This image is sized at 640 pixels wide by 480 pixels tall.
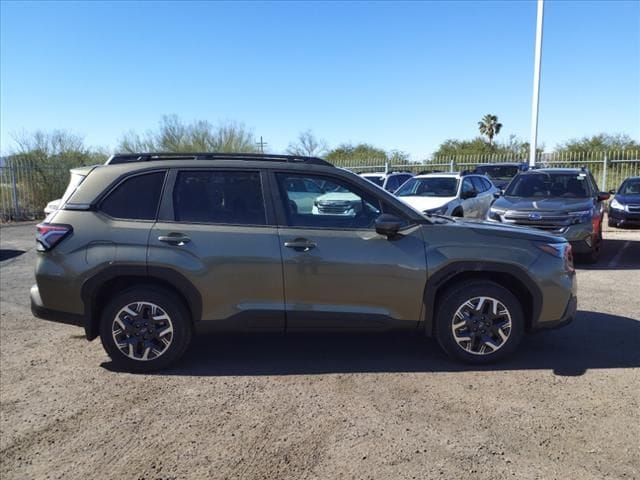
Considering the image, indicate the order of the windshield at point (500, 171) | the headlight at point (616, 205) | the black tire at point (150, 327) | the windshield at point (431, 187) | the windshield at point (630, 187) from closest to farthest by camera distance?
the black tire at point (150, 327) → the windshield at point (431, 187) → the headlight at point (616, 205) → the windshield at point (630, 187) → the windshield at point (500, 171)

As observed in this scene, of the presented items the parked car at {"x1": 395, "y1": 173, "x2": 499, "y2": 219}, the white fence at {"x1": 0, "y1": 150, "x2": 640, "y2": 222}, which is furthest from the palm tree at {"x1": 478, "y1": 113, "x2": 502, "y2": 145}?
the parked car at {"x1": 395, "y1": 173, "x2": 499, "y2": 219}

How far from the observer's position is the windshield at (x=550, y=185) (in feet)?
34.5

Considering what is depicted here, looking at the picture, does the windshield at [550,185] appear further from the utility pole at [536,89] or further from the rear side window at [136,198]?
the utility pole at [536,89]

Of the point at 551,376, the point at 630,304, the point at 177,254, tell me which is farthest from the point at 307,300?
the point at 630,304

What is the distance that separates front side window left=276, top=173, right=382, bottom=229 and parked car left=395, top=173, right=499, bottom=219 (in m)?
6.85

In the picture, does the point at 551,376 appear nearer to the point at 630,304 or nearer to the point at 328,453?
the point at 328,453

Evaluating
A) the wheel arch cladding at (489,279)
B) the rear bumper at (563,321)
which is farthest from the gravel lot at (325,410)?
the wheel arch cladding at (489,279)

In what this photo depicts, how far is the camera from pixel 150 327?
177 inches

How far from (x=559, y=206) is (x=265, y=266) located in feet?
23.6

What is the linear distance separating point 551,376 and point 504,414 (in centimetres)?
94

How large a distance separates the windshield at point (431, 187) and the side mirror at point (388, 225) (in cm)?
818

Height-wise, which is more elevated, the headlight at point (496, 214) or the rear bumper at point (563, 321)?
the headlight at point (496, 214)

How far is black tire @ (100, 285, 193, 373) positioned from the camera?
4465 mm

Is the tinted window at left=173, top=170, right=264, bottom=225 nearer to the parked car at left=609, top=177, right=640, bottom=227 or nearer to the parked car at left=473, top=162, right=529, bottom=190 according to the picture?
the parked car at left=609, top=177, right=640, bottom=227
